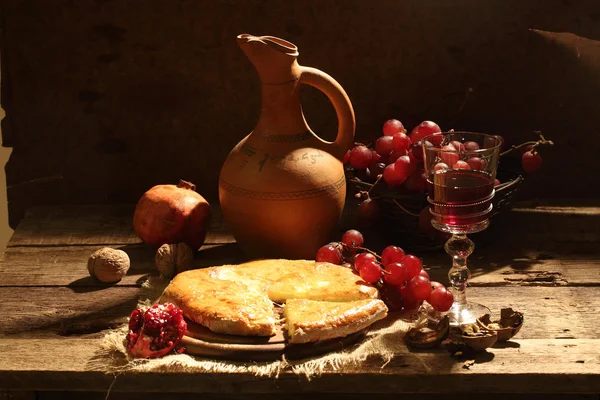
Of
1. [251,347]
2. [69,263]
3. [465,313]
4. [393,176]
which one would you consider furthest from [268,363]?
[69,263]

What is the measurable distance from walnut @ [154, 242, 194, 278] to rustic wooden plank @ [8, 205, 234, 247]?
0.79ft

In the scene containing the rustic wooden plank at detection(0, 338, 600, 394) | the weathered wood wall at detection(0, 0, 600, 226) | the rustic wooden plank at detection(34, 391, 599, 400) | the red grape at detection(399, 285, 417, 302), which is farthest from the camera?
the weathered wood wall at detection(0, 0, 600, 226)

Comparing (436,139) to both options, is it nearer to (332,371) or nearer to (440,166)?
(440,166)

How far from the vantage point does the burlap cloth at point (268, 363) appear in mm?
1526

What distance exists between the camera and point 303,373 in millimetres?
1522

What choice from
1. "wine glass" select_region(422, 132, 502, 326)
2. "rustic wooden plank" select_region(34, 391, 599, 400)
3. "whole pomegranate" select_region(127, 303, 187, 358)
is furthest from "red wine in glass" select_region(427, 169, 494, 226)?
"whole pomegranate" select_region(127, 303, 187, 358)

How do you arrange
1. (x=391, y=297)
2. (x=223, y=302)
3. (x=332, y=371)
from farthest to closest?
(x=391, y=297) → (x=223, y=302) → (x=332, y=371)

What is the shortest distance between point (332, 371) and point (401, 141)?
74 cm

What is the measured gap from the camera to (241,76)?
239cm

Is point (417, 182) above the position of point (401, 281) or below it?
above

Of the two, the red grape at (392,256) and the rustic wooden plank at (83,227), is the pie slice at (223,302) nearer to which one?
the red grape at (392,256)

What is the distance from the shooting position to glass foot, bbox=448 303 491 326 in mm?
1691

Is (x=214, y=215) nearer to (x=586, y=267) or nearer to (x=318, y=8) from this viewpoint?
(x=318, y=8)

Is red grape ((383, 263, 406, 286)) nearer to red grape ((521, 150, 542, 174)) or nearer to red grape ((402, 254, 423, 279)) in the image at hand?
red grape ((402, 254, 423, 279))
